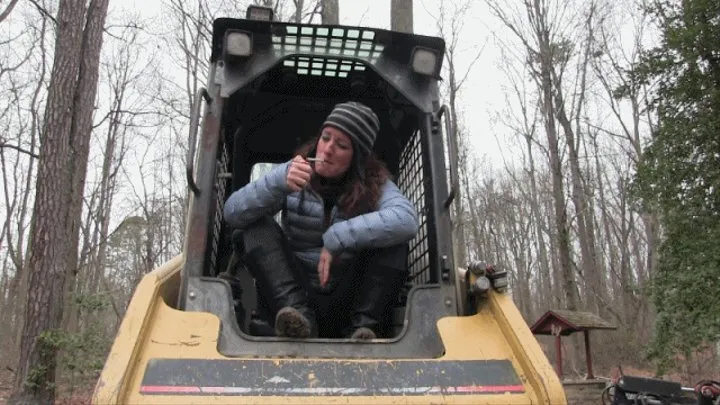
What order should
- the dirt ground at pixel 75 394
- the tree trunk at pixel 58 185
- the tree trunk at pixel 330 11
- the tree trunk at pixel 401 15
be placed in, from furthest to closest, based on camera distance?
1. the tree trunk at pixel 330 11
2. the tree trunk at pixel 401 15
3. the dirt ground at pixel 75 394
4. the tree trunk at pixel 58 185

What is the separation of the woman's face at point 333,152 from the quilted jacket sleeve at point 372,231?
36 cm

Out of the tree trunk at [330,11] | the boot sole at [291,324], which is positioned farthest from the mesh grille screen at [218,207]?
the tree trunk at [330,11]

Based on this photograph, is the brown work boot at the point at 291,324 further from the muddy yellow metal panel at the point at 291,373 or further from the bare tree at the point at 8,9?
the bare tree at the point at 8,9

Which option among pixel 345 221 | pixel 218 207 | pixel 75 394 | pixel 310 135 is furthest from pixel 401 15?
pixel 75 394

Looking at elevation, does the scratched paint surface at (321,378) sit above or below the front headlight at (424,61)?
below

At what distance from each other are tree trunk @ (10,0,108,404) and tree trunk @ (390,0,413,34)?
4618 mm

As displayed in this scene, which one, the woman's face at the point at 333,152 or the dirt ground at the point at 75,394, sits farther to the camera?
the dirt ground at the point at 75,394

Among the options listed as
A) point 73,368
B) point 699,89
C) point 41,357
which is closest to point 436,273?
point 41,357

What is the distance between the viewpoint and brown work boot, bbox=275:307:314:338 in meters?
2.38

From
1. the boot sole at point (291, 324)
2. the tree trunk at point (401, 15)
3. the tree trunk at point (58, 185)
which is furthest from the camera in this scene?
the tree trunk at point (401, 15)

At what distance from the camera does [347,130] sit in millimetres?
2857

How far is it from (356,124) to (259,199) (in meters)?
0.59

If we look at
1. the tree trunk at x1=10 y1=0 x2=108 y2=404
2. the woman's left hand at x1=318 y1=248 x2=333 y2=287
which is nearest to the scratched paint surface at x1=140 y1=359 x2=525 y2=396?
the woman's left hand at x1=318 y1=248 x2=333 y2=287

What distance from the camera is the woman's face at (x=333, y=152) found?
A: 290 cm
